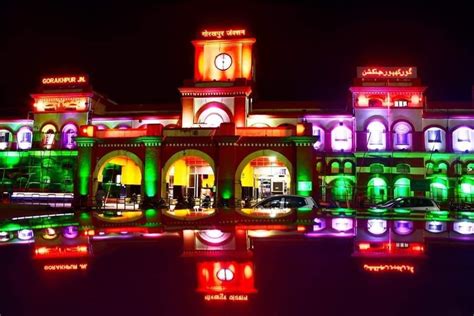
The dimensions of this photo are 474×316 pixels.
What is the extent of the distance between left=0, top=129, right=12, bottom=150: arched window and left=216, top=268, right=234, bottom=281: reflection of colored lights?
42.5 m

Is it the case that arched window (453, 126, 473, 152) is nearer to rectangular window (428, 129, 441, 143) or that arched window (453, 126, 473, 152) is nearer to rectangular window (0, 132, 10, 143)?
rectangular window (428, 129, 441, 143)

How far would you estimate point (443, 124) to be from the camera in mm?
34406

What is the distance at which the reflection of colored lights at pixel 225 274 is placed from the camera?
218cm

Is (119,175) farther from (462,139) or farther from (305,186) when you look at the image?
(462,139)

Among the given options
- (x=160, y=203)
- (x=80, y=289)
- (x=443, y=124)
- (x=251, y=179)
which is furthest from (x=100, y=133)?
(x=80, y=289)

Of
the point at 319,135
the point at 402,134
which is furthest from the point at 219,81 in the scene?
the point at 402,134

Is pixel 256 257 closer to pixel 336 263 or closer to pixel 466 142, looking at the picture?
pixel 336 263

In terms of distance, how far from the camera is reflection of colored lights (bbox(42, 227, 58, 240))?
3.59 m

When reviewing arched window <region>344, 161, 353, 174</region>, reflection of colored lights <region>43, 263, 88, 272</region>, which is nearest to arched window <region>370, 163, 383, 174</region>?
arched window <region>344, 161, 353, 174</region>

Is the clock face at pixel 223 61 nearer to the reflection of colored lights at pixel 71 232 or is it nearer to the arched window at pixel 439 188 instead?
the arched window at pixel 439 188

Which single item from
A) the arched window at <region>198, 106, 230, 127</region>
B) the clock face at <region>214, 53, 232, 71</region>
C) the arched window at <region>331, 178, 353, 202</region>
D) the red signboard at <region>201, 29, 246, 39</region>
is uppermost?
the red signboard at <region>201, 29, 246, 39</region>

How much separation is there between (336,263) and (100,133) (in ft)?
91.7

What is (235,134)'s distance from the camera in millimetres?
26562

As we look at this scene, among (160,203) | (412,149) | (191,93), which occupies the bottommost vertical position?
(160,203)
